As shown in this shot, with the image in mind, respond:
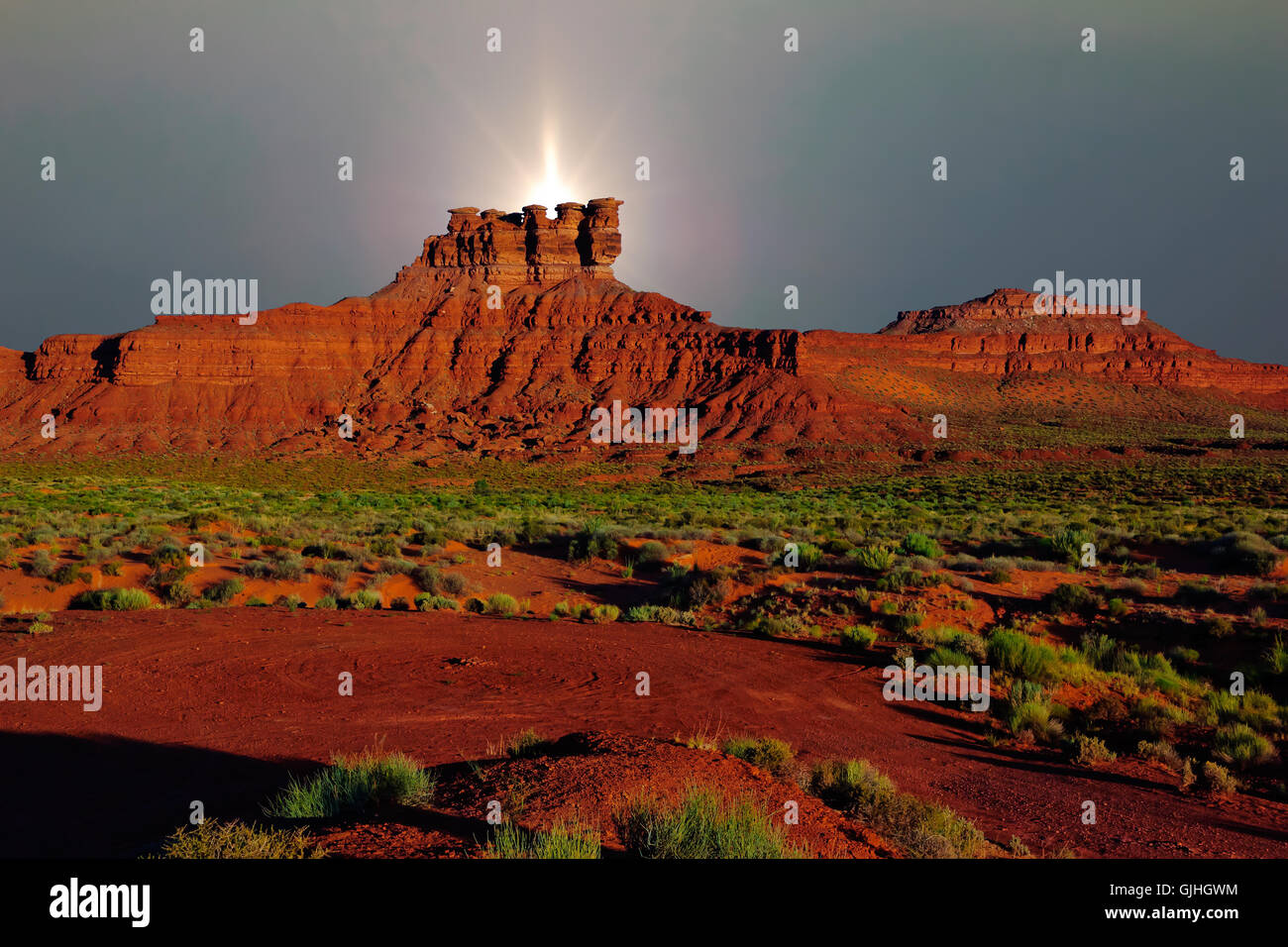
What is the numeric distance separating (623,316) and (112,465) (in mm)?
54864

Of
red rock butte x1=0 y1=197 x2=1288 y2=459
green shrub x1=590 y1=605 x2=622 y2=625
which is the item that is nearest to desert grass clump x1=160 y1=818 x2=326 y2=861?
green shrub x1=590 y1=605 x2=622 y2=625

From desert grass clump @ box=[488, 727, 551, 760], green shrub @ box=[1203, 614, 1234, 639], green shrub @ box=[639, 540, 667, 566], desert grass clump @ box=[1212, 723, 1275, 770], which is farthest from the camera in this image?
green shrub @ box=[639, 540, 667, 566]

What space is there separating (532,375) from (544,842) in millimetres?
84284

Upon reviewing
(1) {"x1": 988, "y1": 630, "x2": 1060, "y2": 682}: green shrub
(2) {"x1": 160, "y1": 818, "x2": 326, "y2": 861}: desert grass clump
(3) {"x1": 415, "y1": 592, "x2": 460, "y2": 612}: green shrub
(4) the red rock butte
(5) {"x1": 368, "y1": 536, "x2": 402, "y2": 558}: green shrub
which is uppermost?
(4) the red rock butte

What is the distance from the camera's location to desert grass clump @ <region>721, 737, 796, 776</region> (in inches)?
244

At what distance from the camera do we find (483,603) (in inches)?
591

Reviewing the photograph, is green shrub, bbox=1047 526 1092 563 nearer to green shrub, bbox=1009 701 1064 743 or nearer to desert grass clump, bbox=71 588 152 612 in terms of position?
green shrub, bbox=1009 701 1064 743

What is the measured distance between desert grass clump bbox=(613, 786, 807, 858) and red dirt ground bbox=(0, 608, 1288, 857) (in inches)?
100

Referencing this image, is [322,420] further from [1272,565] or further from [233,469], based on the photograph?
[1272,565]

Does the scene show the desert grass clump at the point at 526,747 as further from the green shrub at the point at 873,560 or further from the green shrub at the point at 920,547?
the green shrub at the point at 920,547

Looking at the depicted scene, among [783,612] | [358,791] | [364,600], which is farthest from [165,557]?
[358,791]

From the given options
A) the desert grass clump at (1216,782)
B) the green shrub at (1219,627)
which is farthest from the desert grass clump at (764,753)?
the green shrub at (1219,627)

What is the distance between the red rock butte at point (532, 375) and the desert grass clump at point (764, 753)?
59.5 m

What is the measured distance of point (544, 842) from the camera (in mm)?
3773
